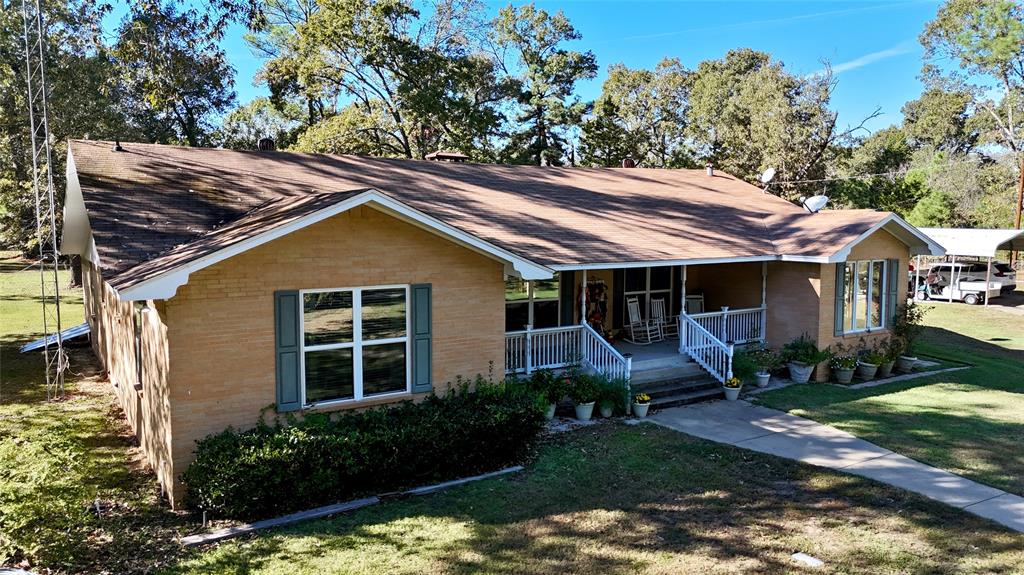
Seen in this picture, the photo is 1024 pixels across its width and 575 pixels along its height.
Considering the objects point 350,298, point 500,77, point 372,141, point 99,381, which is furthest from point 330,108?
point 350,298

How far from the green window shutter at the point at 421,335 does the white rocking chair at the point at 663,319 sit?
8285 mm

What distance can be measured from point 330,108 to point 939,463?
106ft

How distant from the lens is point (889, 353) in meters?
16.1

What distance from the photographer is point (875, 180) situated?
38.9 meters

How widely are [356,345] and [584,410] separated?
4303 mm

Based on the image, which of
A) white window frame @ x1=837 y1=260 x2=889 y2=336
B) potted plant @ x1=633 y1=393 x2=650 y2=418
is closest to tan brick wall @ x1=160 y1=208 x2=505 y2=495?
potted plant @ x1=633 y1=393 x2=650 y2=418

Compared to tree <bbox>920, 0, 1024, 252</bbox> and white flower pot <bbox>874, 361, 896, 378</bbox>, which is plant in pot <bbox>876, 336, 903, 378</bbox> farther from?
tree <bbox>920, 0, 1024, 252</bbox>

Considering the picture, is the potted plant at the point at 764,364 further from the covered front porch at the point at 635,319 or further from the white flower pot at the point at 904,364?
the white flower pot at the point at 904,364

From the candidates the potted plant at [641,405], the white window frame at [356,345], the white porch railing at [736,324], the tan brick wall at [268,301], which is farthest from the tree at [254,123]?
the potted plant at [641,405]

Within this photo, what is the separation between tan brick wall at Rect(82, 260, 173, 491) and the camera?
825cm

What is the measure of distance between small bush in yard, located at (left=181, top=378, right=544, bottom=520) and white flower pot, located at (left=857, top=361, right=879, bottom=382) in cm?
951

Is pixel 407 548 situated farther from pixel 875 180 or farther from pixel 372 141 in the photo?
pixel 875 180

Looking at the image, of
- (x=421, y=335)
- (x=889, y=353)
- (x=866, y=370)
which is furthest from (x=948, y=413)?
(x=421, y=335)

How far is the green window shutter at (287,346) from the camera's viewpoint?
870 cm
